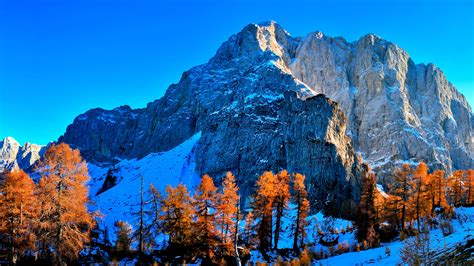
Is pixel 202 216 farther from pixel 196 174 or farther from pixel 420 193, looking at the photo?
pixel 196 174

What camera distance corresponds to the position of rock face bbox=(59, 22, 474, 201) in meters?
95.6

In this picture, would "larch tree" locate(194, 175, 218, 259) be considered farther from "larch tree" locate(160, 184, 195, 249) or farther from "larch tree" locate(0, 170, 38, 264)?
"larch tree" locate(0, 170, 38, 264)

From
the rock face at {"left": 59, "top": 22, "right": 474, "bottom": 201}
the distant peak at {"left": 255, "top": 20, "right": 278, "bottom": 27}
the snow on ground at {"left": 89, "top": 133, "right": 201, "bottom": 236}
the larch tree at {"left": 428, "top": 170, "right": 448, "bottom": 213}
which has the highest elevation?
the distant peak at {"left": 255, "top": 20, "right": 278, "bottom": 27}

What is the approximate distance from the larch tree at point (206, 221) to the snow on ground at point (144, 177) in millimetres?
41815

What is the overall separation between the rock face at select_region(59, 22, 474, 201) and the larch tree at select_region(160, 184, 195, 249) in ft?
191

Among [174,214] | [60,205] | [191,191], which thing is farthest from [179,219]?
[191,191]

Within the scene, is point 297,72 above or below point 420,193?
above

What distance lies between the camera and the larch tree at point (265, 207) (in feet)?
113

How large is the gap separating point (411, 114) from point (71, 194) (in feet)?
506

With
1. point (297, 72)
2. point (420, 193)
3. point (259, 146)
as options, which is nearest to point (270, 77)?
point (259, 146)

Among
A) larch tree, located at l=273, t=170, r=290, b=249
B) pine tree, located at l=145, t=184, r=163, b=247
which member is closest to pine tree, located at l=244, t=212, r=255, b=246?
larch tree, located at l=273, t=170, r=290, b=249

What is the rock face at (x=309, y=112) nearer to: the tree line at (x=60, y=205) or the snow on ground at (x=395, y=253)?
the snow on ground at (x=395, y=253)

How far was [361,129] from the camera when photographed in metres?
150

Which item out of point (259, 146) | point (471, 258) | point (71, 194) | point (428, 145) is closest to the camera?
point (471, 258)
